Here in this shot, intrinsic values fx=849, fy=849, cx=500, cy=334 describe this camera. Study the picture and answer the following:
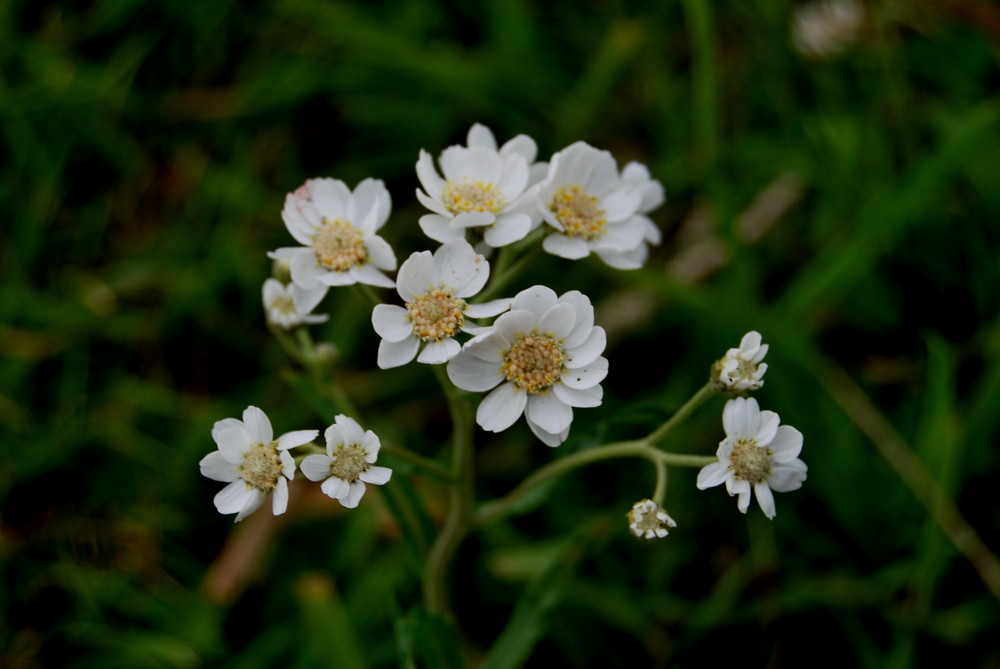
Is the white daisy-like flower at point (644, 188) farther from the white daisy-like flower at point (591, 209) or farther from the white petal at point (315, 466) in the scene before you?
the white petal at point (315, 466)

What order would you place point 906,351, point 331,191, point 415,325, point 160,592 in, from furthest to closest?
point 906,351, point 160,592, point 331,191, point 415,325

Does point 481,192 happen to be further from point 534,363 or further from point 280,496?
point 280,496

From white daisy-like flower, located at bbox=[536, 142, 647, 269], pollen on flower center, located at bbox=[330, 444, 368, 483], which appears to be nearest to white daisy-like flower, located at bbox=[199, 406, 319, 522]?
pollen on flower center, located at bbox=[330, 444, 368, 483]

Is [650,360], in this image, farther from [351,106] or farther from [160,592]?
[160,592]

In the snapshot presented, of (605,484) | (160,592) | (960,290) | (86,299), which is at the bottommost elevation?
(160,592)

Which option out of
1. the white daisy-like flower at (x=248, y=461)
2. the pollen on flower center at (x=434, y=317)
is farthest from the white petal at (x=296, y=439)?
the pollen on flower center at (x=434, y=317)

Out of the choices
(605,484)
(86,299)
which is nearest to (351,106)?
(86,299)

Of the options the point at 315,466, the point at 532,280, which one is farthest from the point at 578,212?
the point at 532,280
